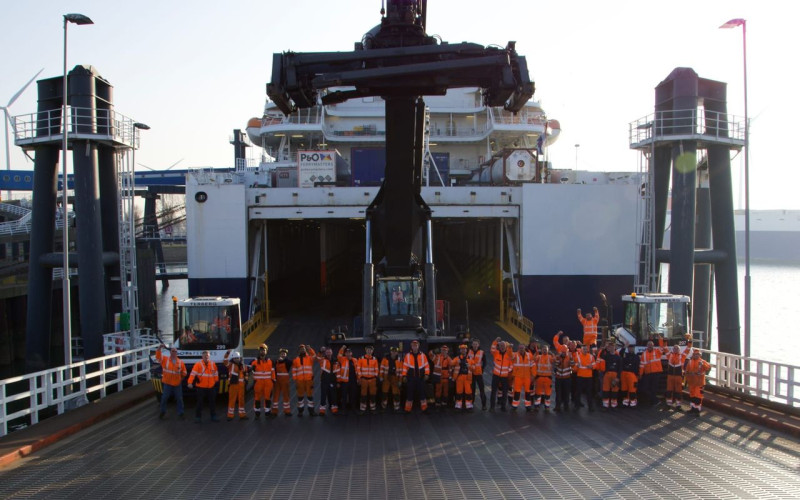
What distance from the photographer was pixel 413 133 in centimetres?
1383

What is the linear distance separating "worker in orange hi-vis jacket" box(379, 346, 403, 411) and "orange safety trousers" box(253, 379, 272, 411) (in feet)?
7.58

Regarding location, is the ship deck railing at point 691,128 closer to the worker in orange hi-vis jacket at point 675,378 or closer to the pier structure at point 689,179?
the pier structure at point 689,179

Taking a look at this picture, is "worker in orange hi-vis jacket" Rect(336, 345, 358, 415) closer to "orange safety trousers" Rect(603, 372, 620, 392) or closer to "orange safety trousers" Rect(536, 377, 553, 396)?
"orange safety trousers" Rect(536, 377, 553, 396)

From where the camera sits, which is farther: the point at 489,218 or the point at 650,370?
the point at 489,218

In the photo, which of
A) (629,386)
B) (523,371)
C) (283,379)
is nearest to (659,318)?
(629,386)

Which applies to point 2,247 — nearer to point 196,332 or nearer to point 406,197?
point 196,332

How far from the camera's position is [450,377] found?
14.1 metres

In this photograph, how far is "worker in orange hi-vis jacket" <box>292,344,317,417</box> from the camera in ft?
44.4

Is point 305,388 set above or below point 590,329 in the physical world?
below

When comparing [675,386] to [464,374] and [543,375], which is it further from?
[464,374]

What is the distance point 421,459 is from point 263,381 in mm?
4322

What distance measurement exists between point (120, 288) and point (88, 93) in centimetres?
668

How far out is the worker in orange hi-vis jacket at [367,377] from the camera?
1372 cm

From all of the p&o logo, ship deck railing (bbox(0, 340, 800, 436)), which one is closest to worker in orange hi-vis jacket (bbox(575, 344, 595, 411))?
ship deck railing (bbox(0, 340, 800, 436))
